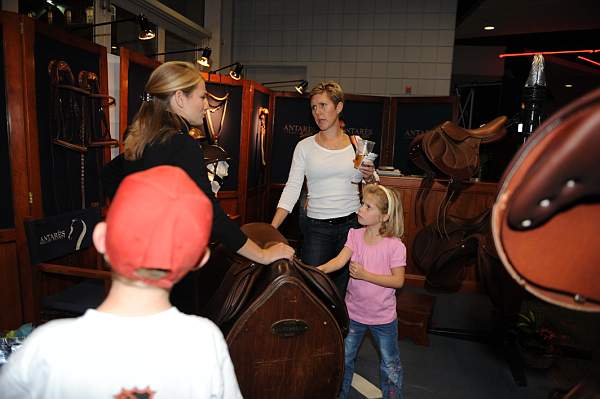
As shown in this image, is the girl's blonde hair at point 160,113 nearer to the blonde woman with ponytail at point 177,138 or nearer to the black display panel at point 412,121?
the blonde woman with ponytail at point 177,138

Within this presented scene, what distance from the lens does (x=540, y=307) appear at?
402 cm

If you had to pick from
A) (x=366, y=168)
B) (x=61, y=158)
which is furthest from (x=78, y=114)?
(x=366, y=168)

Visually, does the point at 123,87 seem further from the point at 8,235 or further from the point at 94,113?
the point at 8,235

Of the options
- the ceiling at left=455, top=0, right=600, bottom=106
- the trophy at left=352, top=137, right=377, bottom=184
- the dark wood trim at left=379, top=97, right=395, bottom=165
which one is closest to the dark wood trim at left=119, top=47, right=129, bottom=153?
the trophy at left=352, top=137, right=377, bottom=184

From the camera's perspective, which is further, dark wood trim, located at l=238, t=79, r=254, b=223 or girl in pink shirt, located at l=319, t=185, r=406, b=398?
dark wood trim, located at l=238, t=79, r=254, b=223

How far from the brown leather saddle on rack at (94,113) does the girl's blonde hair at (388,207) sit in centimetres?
218

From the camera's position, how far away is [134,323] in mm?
830

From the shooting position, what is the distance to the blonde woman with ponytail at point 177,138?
4.75ft

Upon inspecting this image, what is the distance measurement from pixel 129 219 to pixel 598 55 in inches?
353

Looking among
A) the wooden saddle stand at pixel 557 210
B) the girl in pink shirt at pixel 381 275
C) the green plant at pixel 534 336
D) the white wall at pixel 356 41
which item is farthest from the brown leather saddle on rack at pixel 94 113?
the white wall at pixel 356 41

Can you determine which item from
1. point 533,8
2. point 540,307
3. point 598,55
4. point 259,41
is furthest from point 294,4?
point 540,307

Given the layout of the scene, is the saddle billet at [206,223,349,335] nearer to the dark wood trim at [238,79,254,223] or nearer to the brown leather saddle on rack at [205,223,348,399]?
the brown leather saddle on rack at [205,223,348,399]

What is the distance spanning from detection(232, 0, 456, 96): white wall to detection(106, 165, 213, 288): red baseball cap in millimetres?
6780

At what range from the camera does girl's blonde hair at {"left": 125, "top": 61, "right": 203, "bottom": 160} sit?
1.48 meters
